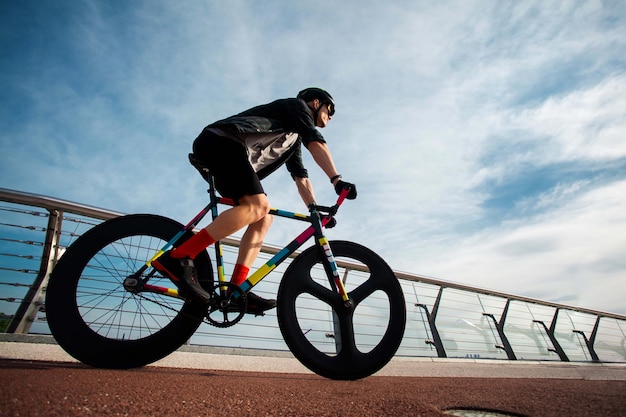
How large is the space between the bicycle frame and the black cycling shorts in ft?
0.48

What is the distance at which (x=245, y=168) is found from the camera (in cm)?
187

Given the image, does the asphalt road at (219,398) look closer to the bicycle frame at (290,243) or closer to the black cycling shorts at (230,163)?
the bicycle frame at (290,243)

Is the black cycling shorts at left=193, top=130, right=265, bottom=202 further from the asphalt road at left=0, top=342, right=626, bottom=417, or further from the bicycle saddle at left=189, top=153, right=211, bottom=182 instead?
the asphalt road at left=0, top=342, right=626, bottom=417

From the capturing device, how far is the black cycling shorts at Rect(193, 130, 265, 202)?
1.85 m

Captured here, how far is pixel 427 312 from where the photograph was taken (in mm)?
4277

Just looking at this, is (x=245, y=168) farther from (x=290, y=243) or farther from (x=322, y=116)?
(x=322, y=116)

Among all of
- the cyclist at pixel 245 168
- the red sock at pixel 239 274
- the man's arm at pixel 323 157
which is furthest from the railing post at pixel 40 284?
the man's arm at pixel 323 157

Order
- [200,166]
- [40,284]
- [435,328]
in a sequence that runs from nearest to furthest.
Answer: [200,166], [40,284], [435,328]

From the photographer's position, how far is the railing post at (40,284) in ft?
6.79

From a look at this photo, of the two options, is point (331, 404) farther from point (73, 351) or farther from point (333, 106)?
point (333, 106)

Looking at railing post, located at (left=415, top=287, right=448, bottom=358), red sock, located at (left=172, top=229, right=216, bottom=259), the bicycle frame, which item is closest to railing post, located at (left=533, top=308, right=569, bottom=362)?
railing post, located at (left=415, top=287, right=448, bottom=358)

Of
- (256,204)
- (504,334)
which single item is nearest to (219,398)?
(256,204)

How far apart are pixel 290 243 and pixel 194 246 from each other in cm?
62

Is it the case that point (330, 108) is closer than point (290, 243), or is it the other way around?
point (290, 243)
